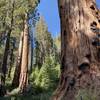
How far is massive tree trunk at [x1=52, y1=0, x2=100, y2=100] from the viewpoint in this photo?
558 centimetres

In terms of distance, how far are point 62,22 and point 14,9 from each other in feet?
65.5

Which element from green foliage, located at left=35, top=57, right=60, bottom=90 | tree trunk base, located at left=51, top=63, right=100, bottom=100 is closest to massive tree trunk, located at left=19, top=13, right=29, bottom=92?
green foliage, located at left=35, top=57, right=60, bottom=90

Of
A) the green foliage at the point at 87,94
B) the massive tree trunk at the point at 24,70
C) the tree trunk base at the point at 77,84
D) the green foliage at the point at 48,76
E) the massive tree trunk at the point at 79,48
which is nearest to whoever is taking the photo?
the green foliage at the point at 87,94

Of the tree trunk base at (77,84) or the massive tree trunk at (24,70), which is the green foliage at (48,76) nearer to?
the massive tree trunk at (24,70)

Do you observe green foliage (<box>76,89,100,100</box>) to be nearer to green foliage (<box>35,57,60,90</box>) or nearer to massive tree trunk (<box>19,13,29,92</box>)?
massive tree trunk (<box>19,13,29,92</box>)

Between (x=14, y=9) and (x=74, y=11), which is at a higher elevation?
(x=14, y=9)

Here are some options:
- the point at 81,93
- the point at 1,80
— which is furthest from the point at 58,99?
the point at 1,80

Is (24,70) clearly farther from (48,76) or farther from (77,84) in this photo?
(77,84)

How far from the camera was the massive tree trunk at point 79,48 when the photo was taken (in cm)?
558

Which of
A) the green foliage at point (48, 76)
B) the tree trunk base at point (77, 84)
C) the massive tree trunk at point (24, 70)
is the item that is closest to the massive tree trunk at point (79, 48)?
the tree trunk base at point (77, 84)

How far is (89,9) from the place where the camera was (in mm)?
6020

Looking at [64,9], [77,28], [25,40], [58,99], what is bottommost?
[58,99]

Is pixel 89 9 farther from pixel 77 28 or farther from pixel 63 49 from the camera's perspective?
pixel 63 49

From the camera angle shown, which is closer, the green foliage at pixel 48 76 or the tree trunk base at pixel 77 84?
the tree trunk base at pixel 77 84
